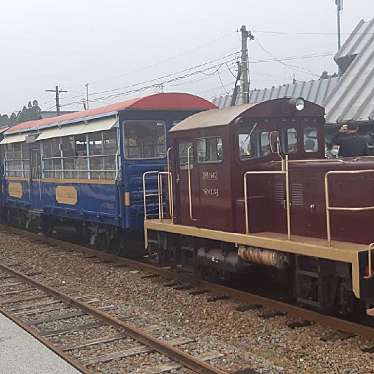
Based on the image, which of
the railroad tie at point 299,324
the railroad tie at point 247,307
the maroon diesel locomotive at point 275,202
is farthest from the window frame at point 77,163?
the railroad tie at point 299,324

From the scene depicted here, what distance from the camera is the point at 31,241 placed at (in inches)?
639

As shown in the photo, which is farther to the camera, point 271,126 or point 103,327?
point 271,126

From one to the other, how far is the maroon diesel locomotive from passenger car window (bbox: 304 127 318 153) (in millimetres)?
14

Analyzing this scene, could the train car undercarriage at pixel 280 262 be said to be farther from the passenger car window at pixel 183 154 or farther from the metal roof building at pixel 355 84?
the metal roof building at pixel 355 84

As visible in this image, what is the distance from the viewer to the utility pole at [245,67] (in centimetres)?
2306

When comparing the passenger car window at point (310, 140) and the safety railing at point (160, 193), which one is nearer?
the passenger car window at point (310, 140)

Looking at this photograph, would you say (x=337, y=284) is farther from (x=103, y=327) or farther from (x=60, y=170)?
(x=60, y=170)

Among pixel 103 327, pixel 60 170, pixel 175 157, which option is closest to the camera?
pixel 103 327

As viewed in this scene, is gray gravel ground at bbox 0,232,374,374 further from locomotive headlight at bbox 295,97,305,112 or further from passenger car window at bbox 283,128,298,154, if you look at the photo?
locomotive headlight at bbox 295,97,305,112

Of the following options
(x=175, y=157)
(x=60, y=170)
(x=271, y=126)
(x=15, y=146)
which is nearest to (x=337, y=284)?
(x=271, y=126)

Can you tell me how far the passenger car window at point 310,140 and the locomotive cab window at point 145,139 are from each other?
4285 mm

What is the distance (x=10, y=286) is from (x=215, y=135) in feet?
15.1

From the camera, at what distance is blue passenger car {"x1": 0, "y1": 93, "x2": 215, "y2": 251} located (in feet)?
38.5

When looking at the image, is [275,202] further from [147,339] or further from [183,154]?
[147,339]
